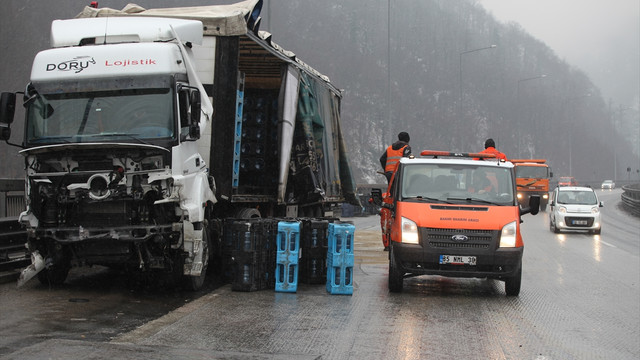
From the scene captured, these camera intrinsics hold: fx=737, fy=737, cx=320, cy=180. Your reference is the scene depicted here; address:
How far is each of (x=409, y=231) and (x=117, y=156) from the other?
3.91m

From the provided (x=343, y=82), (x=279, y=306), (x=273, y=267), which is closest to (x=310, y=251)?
(x=273, y=267)

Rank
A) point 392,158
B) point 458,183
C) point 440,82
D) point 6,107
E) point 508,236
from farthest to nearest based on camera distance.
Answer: point 440,82
point 392,158
point 458,183
point 508,236
point 6,107

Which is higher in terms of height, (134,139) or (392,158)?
(392,158)

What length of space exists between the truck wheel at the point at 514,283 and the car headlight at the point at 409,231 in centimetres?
136

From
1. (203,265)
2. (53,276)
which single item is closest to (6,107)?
(53,276)

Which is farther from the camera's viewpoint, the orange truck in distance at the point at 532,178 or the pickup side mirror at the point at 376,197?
the orange truck in distance at the point at 532,178

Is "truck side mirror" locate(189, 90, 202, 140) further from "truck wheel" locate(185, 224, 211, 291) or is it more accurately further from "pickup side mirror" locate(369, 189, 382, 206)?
"pickup side mirror" locate(369, 189, 382, 206)

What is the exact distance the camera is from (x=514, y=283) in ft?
32.5

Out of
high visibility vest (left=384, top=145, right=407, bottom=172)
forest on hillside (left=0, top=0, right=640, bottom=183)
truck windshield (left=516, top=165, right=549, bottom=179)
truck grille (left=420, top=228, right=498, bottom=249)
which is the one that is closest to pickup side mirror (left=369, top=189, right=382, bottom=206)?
truck grille (left=420, top=228, right=498, bottom=249)

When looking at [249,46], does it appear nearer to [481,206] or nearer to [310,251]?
[310,251]

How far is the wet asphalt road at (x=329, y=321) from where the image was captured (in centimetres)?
654

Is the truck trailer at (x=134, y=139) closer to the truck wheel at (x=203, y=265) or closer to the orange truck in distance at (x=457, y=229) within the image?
the truck wheel at (x=203, y=265)

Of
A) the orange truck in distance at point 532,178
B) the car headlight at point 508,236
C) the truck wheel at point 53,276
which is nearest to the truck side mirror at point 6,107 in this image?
the truck wheel at point 53,276

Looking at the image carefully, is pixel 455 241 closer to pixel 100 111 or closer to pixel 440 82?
pixel 100 111
